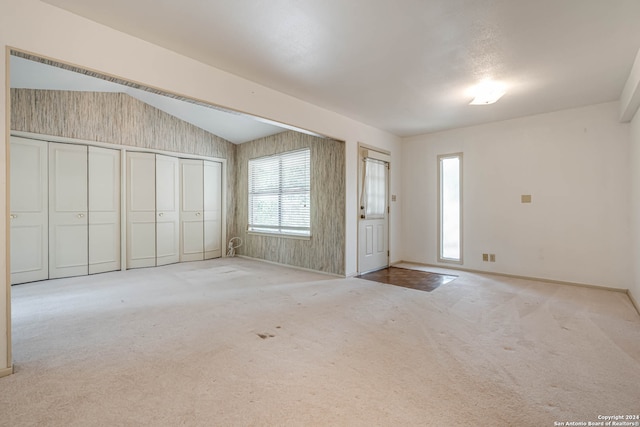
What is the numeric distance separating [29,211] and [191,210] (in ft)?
8.04

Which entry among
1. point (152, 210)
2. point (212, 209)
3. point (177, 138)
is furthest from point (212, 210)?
point (177, 138)

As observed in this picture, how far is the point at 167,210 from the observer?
578 centimetres

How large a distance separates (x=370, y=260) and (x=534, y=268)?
253cm

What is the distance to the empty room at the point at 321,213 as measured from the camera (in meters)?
1.86

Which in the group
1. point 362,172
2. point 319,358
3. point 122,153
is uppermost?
point 122,153

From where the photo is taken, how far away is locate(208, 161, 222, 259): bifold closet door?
644 cm

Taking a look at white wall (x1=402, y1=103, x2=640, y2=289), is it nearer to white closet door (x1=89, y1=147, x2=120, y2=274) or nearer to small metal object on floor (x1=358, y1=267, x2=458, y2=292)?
small metal object on floor (x1=358, y1=267, x2=458, y2=292)

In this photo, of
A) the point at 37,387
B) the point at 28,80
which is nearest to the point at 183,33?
the point at 37,387

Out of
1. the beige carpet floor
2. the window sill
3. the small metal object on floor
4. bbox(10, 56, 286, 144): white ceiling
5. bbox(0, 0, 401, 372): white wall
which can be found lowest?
the beige carpet floor

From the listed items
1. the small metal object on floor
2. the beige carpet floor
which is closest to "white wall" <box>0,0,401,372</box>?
the beige carpet floor

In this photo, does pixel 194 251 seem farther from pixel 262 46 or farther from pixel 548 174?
pixel 548 174

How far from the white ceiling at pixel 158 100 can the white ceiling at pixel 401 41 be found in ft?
2.74

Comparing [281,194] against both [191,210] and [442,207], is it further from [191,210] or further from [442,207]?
[442,207]

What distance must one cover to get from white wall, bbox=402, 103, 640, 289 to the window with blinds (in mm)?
2436
